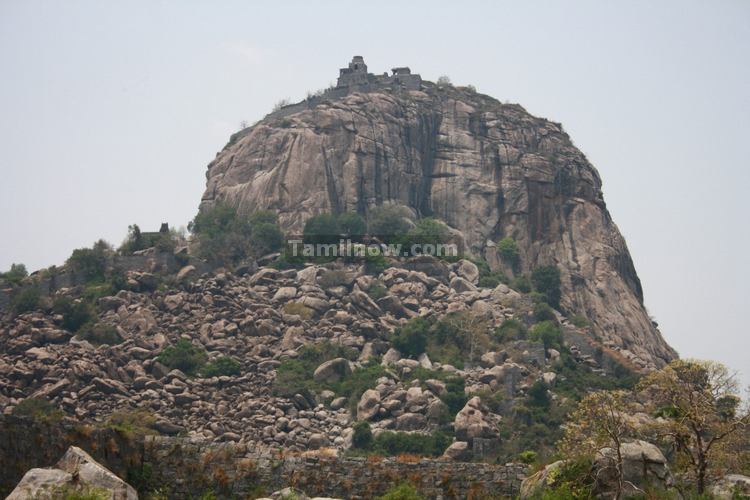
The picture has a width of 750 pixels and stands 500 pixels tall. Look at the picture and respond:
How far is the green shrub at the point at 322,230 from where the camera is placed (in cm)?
9869

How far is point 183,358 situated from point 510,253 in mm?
37714

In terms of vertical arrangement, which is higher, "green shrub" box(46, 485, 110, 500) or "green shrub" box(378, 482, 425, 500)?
"green shrub" box(46, 485, 110, 500)

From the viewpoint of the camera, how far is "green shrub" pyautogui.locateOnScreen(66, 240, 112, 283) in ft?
305

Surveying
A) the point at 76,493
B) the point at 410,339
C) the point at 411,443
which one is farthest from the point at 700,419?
the point at 410,339

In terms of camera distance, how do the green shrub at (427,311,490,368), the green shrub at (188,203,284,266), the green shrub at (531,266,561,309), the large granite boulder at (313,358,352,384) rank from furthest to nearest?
the green shrub at (531,266,561,309), the green shrub at (188,203,284,266), the green shrub at (427,311,490,368), the large granite boulder at (313,358,352,384)

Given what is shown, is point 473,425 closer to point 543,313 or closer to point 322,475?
point 543,313

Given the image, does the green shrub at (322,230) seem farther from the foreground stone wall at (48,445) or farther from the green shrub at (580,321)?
the foreground stone wall at (48,445)

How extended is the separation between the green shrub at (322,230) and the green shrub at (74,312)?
1885 cm

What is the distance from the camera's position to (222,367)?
7669cm

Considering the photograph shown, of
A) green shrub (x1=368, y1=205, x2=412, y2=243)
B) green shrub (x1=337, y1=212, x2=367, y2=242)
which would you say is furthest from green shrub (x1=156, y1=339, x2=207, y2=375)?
green shrub (x1=368, y1=205, x2=412, y2=243)

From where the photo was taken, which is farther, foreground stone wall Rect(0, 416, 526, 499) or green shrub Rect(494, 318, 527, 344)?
green shrub Rect(494, 318, 527, 344)

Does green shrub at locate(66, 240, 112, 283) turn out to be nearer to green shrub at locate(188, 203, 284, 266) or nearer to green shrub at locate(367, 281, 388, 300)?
green shrub at locate(188, 203, 284, 266)

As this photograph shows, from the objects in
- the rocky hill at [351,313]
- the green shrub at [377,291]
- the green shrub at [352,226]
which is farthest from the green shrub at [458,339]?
the green shrub at [352,226]

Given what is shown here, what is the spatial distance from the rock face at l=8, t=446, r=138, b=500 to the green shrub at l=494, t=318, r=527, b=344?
2139 inches
